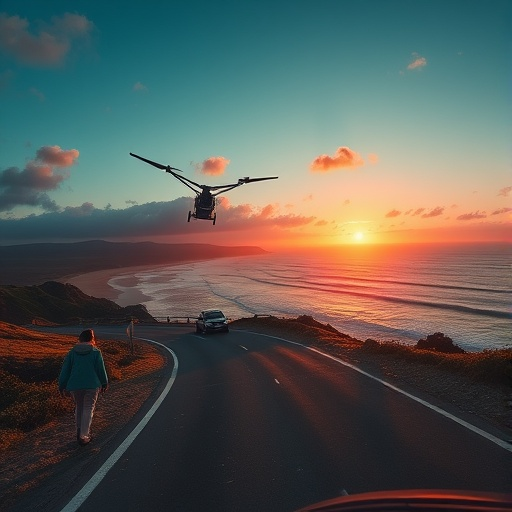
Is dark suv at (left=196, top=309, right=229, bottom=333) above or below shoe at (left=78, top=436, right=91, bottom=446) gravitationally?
below

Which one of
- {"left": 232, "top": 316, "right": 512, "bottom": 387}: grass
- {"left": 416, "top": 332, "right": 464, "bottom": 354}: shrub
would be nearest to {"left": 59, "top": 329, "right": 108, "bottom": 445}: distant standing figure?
{"left": 232, "top": 316, "right": 512, "bottom": 387}: grass

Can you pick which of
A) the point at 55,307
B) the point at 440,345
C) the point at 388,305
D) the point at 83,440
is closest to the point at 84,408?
the point at 83,440

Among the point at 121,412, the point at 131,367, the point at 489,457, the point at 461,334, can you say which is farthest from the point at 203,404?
the point at 461,334

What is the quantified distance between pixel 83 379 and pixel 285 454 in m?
3.83

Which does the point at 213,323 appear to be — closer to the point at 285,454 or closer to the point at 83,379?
the point at 83,379

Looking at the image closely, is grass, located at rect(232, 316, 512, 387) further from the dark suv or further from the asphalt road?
the dark suv

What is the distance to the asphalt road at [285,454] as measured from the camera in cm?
498

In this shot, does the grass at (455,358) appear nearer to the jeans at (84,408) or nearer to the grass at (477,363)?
the grass at (477,363)

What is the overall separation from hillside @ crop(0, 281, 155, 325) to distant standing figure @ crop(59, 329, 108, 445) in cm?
4757

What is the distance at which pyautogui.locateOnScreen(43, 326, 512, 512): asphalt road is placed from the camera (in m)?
4.98

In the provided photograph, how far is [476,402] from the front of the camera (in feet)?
28.5

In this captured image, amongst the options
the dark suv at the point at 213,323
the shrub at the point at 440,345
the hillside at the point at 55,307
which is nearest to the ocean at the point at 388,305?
the hillside at the point at 55,307

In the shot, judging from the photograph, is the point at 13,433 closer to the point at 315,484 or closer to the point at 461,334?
the point at 315,484

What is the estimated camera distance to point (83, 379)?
22.4 feet
